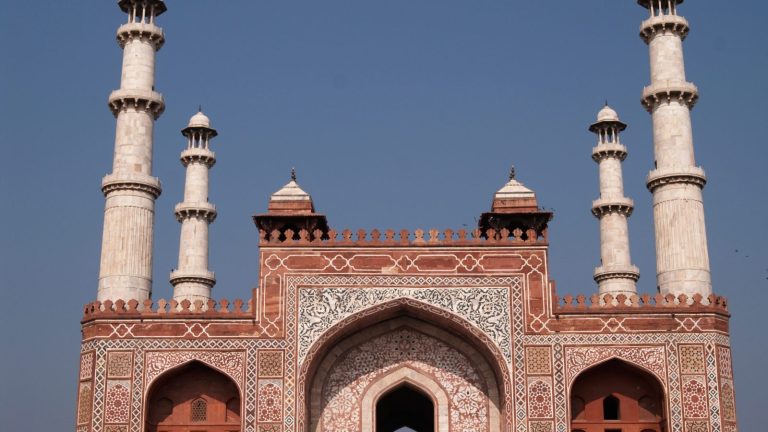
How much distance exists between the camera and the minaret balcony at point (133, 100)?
20.8m

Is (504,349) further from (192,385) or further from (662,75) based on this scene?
(662,75)

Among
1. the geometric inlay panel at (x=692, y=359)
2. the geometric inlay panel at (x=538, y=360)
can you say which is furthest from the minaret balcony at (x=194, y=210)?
the geometric inlay panel at (x=692, y=359)

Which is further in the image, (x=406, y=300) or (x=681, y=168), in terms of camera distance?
(x=681, y=168)

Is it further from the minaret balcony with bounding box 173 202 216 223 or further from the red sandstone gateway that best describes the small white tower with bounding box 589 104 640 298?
the minaret balcony with bounding box 173 202 216 223

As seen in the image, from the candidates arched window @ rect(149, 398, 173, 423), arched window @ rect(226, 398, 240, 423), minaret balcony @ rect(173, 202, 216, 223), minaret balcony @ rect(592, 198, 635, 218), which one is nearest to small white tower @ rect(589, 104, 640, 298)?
minaret balcony @ rect(592, 198, 635, 218)

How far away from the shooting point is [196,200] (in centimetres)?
2647

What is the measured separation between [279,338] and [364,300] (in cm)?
167

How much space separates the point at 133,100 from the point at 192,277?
21.2 ft

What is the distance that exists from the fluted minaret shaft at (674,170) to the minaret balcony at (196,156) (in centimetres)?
1125

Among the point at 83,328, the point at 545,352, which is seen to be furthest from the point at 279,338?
the point at 545,352

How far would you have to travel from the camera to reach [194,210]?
2630cm

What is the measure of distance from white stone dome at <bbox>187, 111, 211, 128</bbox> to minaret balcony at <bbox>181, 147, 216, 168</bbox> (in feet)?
2.06

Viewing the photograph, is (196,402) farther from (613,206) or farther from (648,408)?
(613,206)

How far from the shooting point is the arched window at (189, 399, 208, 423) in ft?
61.5
